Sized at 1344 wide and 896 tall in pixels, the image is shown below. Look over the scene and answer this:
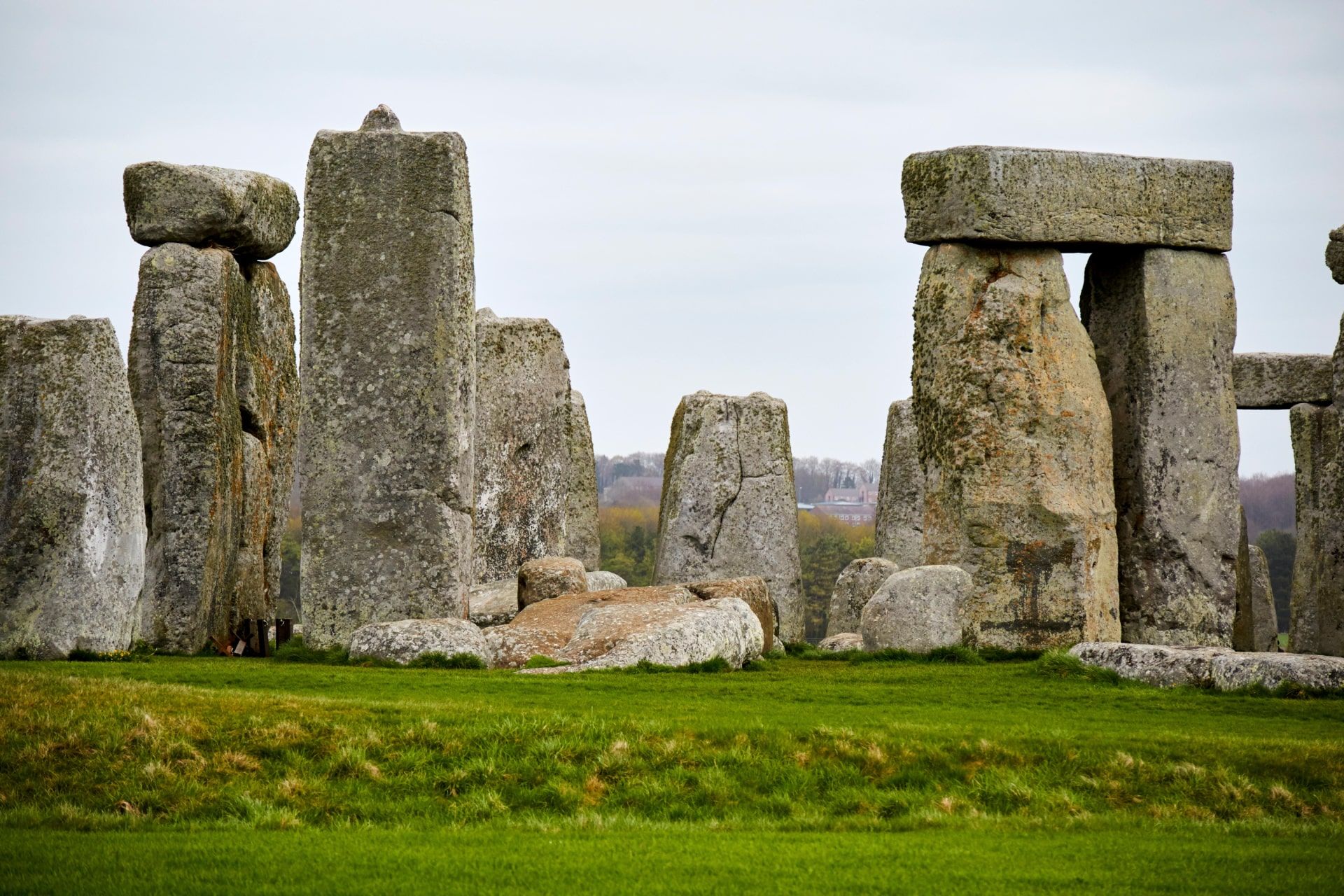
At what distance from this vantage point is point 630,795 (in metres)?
9.95

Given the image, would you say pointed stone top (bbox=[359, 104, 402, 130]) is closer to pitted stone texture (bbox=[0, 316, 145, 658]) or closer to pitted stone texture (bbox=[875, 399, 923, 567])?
pitted stone texture (bbox=[0, 316, 145, 658])

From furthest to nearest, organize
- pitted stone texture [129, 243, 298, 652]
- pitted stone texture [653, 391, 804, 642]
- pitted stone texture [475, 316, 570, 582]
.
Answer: pitted stone texture [653, 391, 804, 642] < pitted stone texture [475, 316, 570, 582] < pitted stone texture [129, 243, 298, 652]

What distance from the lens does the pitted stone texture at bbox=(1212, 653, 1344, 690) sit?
44.8ft

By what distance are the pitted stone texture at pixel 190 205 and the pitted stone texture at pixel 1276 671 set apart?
985 centimetres

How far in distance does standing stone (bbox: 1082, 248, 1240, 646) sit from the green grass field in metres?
7.63

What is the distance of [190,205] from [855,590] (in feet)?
35.5

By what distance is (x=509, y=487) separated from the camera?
951 inches

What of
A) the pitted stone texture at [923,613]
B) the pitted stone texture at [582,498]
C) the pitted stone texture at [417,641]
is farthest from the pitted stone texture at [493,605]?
the pitted stone texture at [582,498]

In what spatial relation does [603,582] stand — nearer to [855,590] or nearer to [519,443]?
[519,443]

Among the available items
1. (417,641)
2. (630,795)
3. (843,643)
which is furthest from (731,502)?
(630,795)

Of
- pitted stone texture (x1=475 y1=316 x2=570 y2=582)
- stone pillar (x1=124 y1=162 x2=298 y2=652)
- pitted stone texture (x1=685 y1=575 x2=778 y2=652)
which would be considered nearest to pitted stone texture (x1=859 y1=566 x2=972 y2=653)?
pitted stone texture (x1=685 y1=575 x2=778 y2=652)

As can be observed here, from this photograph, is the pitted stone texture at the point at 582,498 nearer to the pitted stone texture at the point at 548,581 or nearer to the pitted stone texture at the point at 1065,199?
the pitted stone texture at the point at 548,581

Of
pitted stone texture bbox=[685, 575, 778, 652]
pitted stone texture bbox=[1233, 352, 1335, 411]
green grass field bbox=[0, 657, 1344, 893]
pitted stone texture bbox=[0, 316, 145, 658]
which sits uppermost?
pitted stone texture bbox=[1233, 352, 1335, 411]

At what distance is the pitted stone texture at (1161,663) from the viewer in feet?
46.7
